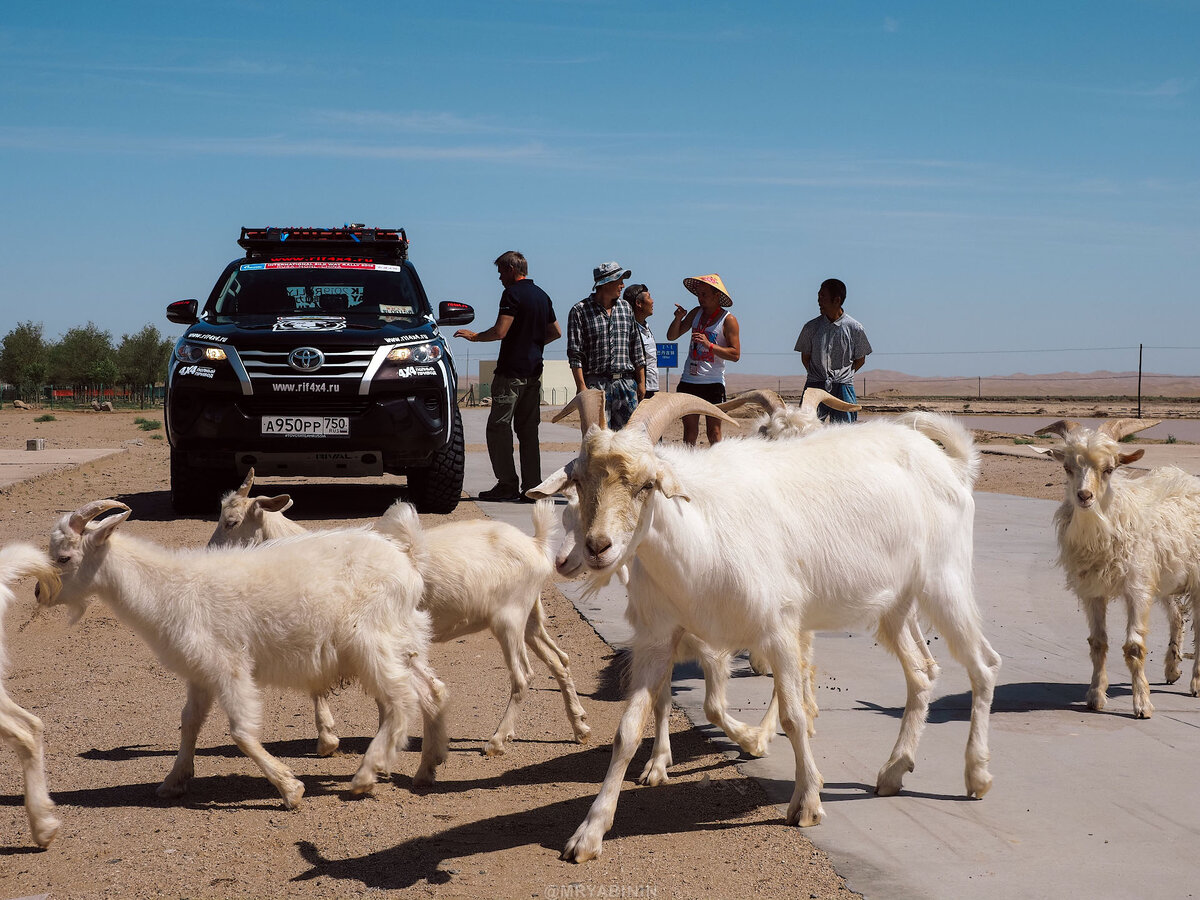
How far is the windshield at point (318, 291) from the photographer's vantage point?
12.0m

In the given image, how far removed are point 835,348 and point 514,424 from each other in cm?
518

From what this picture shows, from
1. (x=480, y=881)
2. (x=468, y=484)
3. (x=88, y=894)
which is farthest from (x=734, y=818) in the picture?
(x=468, y=484)

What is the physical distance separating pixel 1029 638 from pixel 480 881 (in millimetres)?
4518

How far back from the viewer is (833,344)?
859cm

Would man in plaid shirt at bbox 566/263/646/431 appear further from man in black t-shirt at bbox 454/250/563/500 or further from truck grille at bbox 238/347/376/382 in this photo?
truck grille at bbox 238/347/376/382

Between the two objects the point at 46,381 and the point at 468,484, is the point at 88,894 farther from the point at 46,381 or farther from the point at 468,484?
the point at 46,381

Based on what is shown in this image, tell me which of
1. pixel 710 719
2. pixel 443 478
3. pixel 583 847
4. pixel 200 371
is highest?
pixel 200 371

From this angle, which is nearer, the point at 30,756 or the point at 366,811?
the point at 30,756

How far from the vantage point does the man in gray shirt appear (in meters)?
8.58

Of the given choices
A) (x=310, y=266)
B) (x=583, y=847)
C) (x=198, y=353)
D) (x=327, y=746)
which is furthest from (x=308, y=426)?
(x=583, y=847)

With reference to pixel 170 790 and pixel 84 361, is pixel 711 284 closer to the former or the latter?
pixel 170 790

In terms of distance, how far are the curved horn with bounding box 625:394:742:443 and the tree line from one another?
76.9m

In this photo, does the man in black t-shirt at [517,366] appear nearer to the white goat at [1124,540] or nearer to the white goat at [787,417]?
the white goat at [787,417]

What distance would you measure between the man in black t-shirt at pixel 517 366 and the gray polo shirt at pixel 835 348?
153 inches
